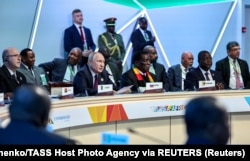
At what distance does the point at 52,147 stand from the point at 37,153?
9 cm

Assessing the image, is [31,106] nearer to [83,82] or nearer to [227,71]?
[83,82]

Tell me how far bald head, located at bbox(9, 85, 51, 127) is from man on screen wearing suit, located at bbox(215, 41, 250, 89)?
14.6 ft

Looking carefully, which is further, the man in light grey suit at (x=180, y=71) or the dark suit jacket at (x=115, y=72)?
the dark suit jacket at (x=115, y=72)

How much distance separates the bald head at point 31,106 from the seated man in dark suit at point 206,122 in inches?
18.2

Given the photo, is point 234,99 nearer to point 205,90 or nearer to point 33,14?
point 205,90

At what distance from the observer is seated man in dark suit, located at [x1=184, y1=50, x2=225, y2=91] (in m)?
5.52

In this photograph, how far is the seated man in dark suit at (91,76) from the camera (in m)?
4.84

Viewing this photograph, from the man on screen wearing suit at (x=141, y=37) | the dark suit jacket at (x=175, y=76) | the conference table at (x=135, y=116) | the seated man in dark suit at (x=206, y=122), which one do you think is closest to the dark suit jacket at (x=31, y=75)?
the conference table at (x=135, y=116)

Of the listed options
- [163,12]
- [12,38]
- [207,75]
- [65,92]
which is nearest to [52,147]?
[65,92]

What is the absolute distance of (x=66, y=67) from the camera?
5.94 meters

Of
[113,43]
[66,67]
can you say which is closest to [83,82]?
[66,67]

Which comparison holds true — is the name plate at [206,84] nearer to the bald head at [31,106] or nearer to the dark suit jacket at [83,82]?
the dark suit jacket at [83,82]
